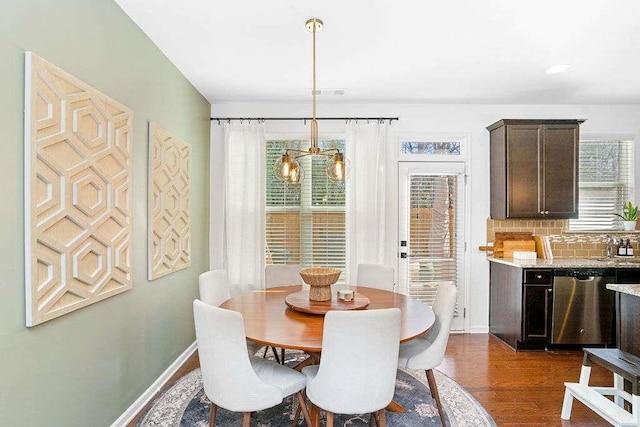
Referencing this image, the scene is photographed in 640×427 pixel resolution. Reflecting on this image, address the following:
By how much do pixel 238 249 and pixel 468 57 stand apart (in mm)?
2931

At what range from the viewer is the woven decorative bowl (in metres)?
2.51

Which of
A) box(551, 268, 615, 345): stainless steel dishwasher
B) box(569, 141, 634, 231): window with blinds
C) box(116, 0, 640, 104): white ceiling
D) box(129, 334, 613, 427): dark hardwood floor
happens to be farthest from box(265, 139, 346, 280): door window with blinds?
box(569, 141, 634, 231): window with blinds

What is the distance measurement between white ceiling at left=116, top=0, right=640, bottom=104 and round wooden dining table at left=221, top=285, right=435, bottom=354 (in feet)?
6.25

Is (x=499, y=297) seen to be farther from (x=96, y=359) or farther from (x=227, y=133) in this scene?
(x=96, y=359)

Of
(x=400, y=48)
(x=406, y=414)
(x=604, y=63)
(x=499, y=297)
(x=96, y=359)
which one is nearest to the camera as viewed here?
(x=96, y=359)

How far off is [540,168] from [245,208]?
321 centimetres

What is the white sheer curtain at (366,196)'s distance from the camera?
4.21 meters

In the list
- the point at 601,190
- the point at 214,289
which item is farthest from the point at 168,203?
the point at 601,190

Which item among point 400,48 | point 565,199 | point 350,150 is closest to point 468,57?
point 400,48

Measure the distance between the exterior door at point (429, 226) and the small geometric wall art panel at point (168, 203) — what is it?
233 centimetres

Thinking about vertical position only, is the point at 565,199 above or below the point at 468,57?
below

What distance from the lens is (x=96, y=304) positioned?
2.11m

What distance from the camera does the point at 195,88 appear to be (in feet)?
12.6

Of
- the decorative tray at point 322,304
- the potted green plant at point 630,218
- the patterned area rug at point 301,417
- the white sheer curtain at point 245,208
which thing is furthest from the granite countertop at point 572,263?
the white sheer curtain at point 245,208
